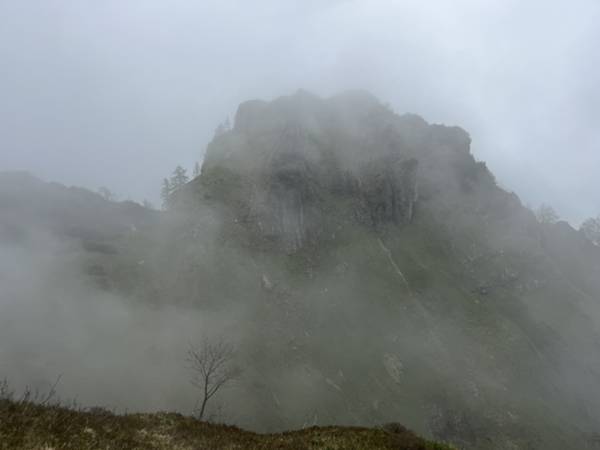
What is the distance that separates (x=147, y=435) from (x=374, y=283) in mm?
100059

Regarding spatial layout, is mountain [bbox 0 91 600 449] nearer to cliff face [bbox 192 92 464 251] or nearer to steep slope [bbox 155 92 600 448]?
steep slope [bbox 155 92 600 448]

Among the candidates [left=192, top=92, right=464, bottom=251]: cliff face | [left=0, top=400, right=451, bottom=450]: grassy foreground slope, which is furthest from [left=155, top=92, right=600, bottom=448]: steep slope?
[left=0, top=400, right=451, bottom=450]: grassy foreground slope

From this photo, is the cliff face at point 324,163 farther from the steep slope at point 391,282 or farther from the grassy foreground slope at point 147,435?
the grassy foreground slope at point 147,435

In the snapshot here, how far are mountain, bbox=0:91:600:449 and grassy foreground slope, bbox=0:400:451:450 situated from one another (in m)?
48.6

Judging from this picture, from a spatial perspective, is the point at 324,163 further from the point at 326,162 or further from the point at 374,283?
the point at 374,283

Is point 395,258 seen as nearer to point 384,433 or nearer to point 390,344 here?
point 390,344

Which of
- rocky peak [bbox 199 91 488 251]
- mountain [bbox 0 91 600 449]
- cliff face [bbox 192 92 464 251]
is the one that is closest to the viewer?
mountain [bbox 0 91 600 449]

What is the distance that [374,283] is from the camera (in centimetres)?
11125

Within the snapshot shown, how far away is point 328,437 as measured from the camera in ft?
58.6

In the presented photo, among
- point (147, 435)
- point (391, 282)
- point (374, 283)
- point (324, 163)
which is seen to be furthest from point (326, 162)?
point (147, 435)

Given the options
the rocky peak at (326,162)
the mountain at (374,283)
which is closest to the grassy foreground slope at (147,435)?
the mountain at (374,283)

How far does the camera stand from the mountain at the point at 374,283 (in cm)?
7988

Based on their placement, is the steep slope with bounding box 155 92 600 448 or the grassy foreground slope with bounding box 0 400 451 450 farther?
the steep slope with bounding box 155 92 600 448

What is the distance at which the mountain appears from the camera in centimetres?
7988
